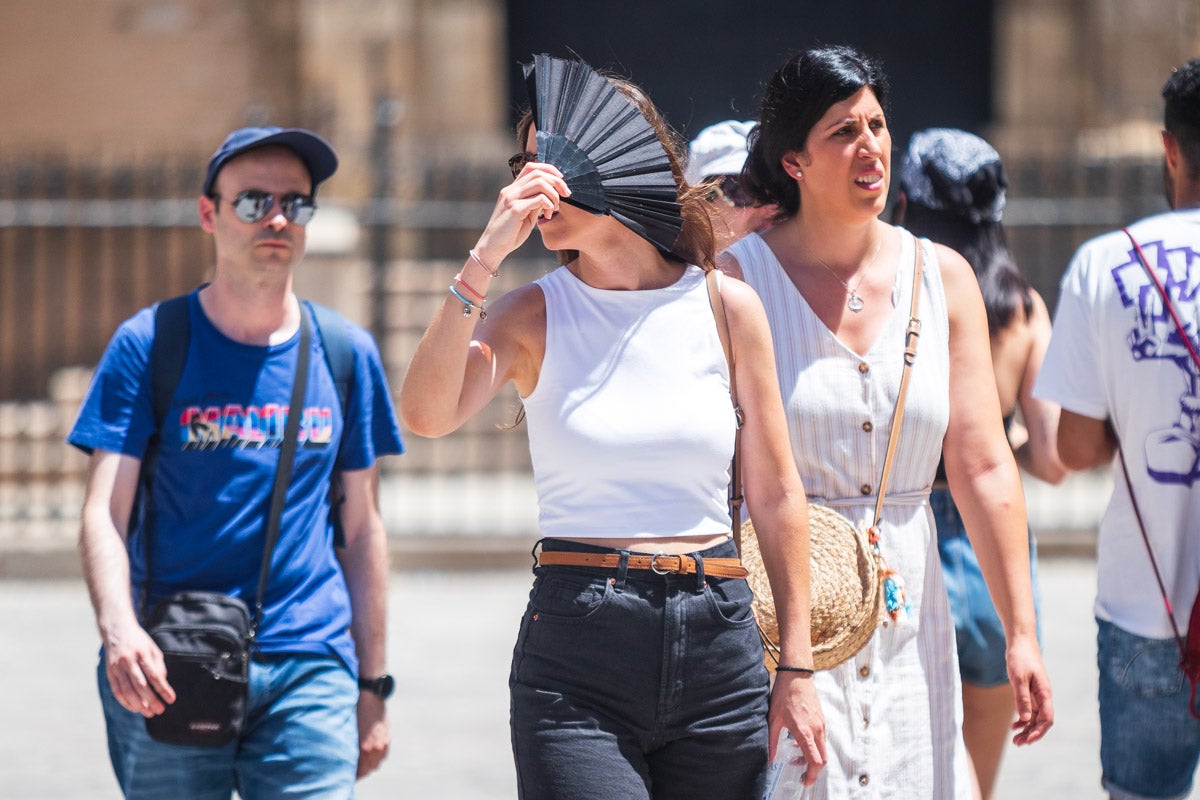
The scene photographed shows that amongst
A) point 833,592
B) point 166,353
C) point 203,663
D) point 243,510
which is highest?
point 166,353

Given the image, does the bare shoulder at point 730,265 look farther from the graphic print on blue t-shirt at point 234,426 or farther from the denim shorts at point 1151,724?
the denim shorts at point 1151,724

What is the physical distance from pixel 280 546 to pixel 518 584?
7054 millimetres

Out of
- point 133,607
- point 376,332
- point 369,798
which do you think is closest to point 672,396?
point 133,607

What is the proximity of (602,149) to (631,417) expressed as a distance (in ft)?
1.58

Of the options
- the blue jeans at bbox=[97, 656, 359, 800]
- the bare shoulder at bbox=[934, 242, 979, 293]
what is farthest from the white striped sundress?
the blue jeans at bbox=[97, 656, 359, 800]

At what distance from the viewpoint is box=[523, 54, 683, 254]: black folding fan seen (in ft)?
9.21

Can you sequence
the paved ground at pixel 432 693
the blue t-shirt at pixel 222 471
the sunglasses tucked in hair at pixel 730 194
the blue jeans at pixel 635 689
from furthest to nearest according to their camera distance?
the paved ground at pixel 432 693 < the sunglasses tucked in hair at pixel 730 194 < the blue t-shirt at pixel 222 471 < the blue jeans at pixel 635 689

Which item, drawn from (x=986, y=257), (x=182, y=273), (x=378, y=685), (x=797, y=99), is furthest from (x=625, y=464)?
(x=182, y=273)

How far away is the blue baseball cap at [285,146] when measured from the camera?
3.61 m

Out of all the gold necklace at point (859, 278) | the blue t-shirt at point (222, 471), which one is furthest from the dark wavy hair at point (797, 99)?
the blue t-shirt at point (222, 471)

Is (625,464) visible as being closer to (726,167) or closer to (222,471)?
(222,471)

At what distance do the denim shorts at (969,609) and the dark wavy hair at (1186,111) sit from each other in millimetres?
1023

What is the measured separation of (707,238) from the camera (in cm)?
302

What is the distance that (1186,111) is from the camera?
11.3ft
